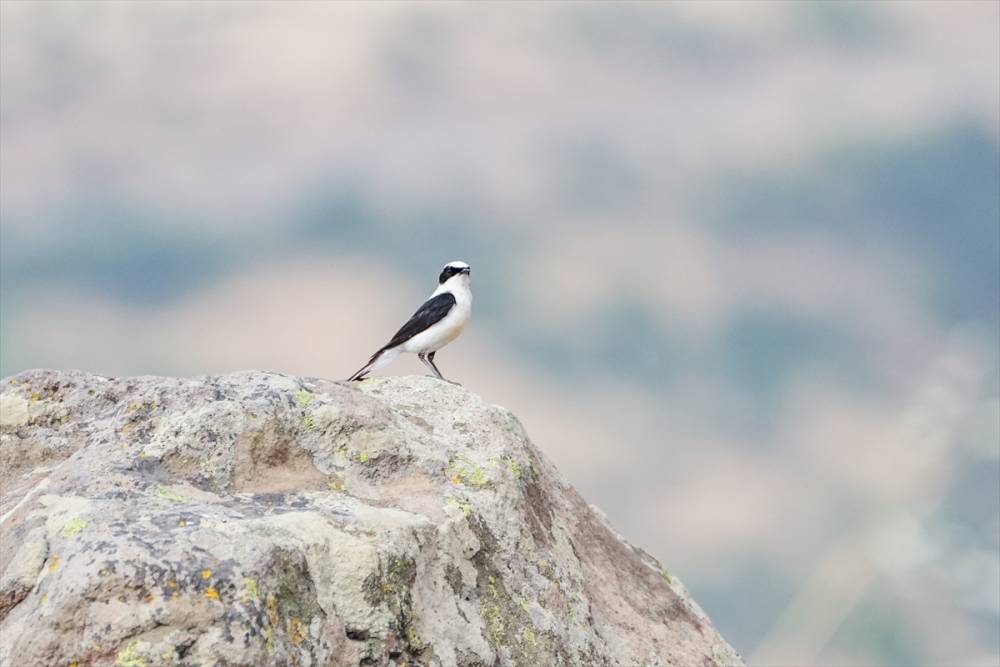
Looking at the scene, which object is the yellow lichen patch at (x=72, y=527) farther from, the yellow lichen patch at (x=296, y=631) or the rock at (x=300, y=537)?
the yellow lichen patch at (x=296, y=631)

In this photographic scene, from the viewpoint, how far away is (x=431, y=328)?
14867 mm

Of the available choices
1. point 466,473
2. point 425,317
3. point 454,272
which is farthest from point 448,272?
point 466,473

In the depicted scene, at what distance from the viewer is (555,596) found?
25.3 ft

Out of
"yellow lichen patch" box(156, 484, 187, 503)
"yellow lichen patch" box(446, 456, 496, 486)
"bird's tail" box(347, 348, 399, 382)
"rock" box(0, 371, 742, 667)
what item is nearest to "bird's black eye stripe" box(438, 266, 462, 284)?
"bird's tail" box(347, 348, 399, 382)

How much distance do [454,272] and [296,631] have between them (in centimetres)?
1027

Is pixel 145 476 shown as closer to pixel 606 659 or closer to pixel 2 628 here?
pixel 2 628

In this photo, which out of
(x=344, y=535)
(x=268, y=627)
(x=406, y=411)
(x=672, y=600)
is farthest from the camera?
(x=672, y=600)

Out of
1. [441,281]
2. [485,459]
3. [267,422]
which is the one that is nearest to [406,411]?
[485,459]

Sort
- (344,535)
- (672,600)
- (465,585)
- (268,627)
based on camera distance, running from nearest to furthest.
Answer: (268,627) < (344,535) < (465,585) < (672,600)

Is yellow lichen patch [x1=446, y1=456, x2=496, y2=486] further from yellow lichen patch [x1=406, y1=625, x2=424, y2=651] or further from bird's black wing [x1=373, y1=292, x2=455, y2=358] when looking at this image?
bird's black wing [x1=373, y1=292, x2=455, y2=358]

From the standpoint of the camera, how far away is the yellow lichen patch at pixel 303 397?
299 inches

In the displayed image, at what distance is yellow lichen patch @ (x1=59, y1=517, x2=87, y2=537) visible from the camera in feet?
19.1

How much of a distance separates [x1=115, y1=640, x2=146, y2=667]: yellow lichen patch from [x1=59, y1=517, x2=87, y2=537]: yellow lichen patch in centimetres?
79

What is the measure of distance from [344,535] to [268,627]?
3.11ft
